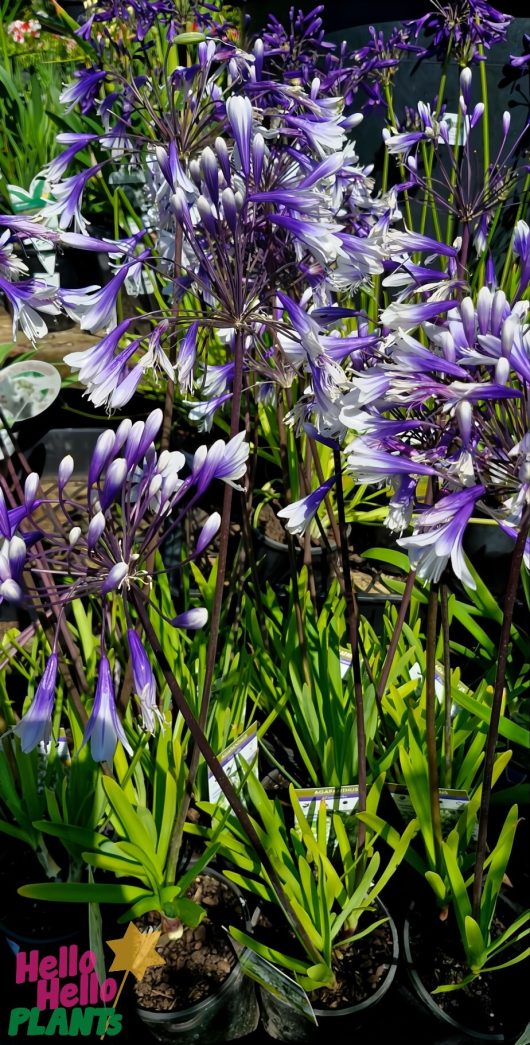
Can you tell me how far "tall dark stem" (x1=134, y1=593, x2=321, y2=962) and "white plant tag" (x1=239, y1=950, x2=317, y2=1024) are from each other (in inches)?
3.2

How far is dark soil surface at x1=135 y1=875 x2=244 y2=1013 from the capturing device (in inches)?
45.2

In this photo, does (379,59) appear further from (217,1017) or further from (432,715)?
(217,1017)

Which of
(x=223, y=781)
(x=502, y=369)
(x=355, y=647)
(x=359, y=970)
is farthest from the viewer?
(x=359, y=970)

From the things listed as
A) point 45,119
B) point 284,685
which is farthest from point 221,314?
point 45,119

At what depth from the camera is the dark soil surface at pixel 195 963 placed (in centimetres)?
115

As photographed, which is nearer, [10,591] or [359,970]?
[10,591]

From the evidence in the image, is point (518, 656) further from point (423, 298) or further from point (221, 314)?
point (221, 314)

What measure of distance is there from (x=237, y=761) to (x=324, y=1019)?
417 millimetres

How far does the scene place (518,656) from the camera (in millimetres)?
1867

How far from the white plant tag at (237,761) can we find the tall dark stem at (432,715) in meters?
0.32

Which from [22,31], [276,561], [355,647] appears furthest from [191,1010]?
[22,31]

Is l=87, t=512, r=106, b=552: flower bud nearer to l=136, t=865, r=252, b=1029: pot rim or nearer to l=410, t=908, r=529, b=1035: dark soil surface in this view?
l=136, t=865, r=252, b=1029: pot rim

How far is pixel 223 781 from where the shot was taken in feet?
3.15

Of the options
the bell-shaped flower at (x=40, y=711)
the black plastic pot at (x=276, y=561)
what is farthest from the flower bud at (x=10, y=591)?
the black plastic pot at (x=276, y=561)
